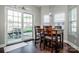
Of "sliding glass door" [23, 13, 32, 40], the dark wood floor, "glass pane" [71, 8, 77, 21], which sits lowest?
the dark wood floor

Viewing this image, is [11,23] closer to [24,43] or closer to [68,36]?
[24,43]

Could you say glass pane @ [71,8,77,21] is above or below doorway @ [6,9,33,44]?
above

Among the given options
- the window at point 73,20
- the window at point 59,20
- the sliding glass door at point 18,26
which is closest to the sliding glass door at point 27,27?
the sliding glass door at point 18,26

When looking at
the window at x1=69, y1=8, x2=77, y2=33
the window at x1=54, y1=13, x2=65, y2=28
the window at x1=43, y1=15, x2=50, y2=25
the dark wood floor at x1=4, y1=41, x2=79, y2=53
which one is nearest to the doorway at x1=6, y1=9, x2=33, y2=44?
the dark wood floor at x1=4, y1=41, x2=79, y2=53

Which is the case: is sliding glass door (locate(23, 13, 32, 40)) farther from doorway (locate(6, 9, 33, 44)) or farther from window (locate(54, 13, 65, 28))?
window (locate(54, 13, 65, 28))

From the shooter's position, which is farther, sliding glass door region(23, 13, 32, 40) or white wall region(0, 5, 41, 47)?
sliding glass door region(23, 13, 32, 40)

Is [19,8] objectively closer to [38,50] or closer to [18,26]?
[18,26]

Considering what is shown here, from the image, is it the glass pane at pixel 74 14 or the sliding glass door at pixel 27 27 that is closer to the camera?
the glass pane at pixel 74 14

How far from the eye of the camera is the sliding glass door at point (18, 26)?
187 centimetres

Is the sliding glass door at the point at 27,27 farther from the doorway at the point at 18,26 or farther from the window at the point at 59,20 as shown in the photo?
the window at the point at 59,20

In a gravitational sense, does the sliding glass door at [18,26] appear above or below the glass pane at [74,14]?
below

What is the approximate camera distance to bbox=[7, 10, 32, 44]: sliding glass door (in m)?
1.87
